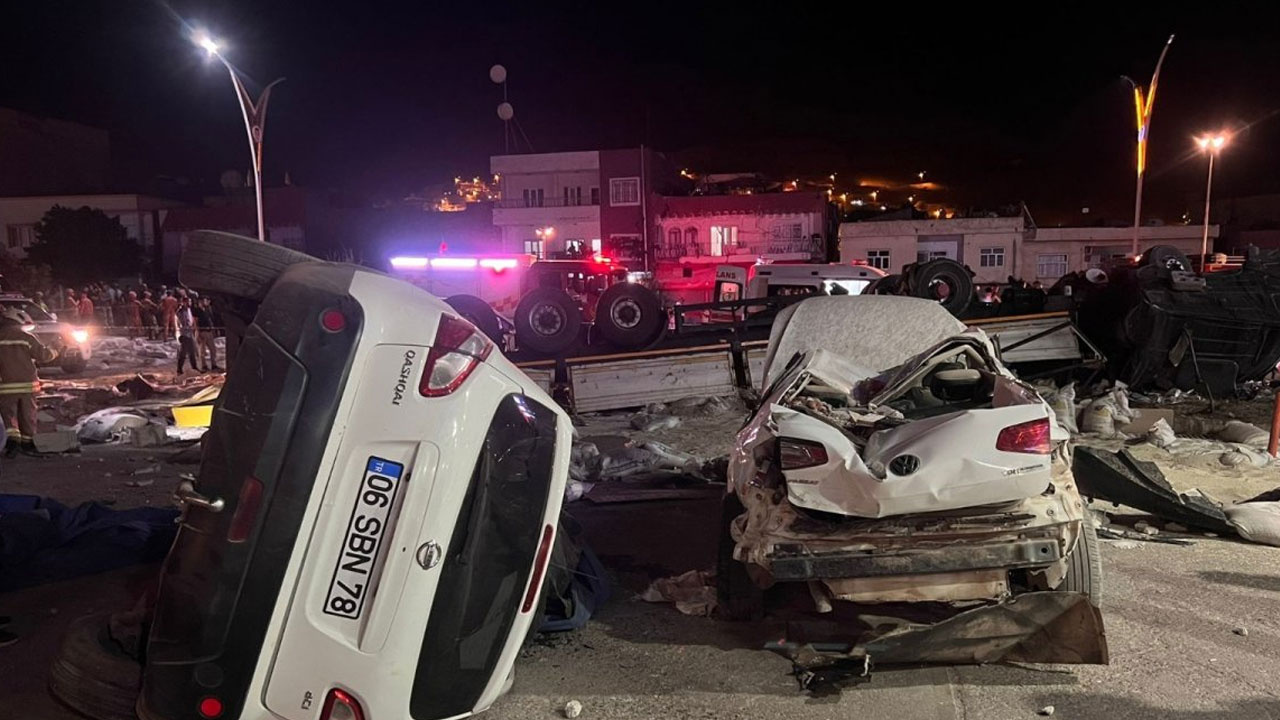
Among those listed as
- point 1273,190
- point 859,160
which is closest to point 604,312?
point 859,160

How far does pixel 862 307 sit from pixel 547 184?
40030mm

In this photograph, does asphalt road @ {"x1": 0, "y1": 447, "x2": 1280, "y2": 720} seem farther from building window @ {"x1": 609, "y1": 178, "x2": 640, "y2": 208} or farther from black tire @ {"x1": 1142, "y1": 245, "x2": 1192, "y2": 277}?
building window @ {"x1": 609, "y1": 178, "x2": 640, "y2": 208}

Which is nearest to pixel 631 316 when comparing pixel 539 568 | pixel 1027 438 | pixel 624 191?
pixel 1027 438

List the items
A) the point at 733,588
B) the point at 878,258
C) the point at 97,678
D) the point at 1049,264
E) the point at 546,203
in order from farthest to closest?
1. the point at 546,203
2. the point at 1049,264
3. the point at 878,258
4. the point at 733,588
5. the point at 97,678

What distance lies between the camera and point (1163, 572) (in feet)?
16.6

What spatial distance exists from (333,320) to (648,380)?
29.6ft

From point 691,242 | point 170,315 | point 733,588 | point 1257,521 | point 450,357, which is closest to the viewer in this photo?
point 450,357

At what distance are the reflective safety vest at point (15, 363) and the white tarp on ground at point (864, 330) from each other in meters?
8.90

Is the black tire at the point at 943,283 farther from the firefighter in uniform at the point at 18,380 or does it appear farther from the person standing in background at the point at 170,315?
the person standing in background at the point at 170,315

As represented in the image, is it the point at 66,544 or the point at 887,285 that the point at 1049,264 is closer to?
the point at 887,285

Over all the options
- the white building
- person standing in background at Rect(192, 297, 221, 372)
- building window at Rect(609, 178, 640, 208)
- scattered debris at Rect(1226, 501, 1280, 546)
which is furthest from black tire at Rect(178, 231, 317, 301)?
building window at Rect(609, 178, 640, 208)

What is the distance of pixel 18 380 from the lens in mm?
9547

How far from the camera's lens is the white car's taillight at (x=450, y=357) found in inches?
107

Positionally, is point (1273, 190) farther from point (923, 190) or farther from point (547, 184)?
point (547, 184)
